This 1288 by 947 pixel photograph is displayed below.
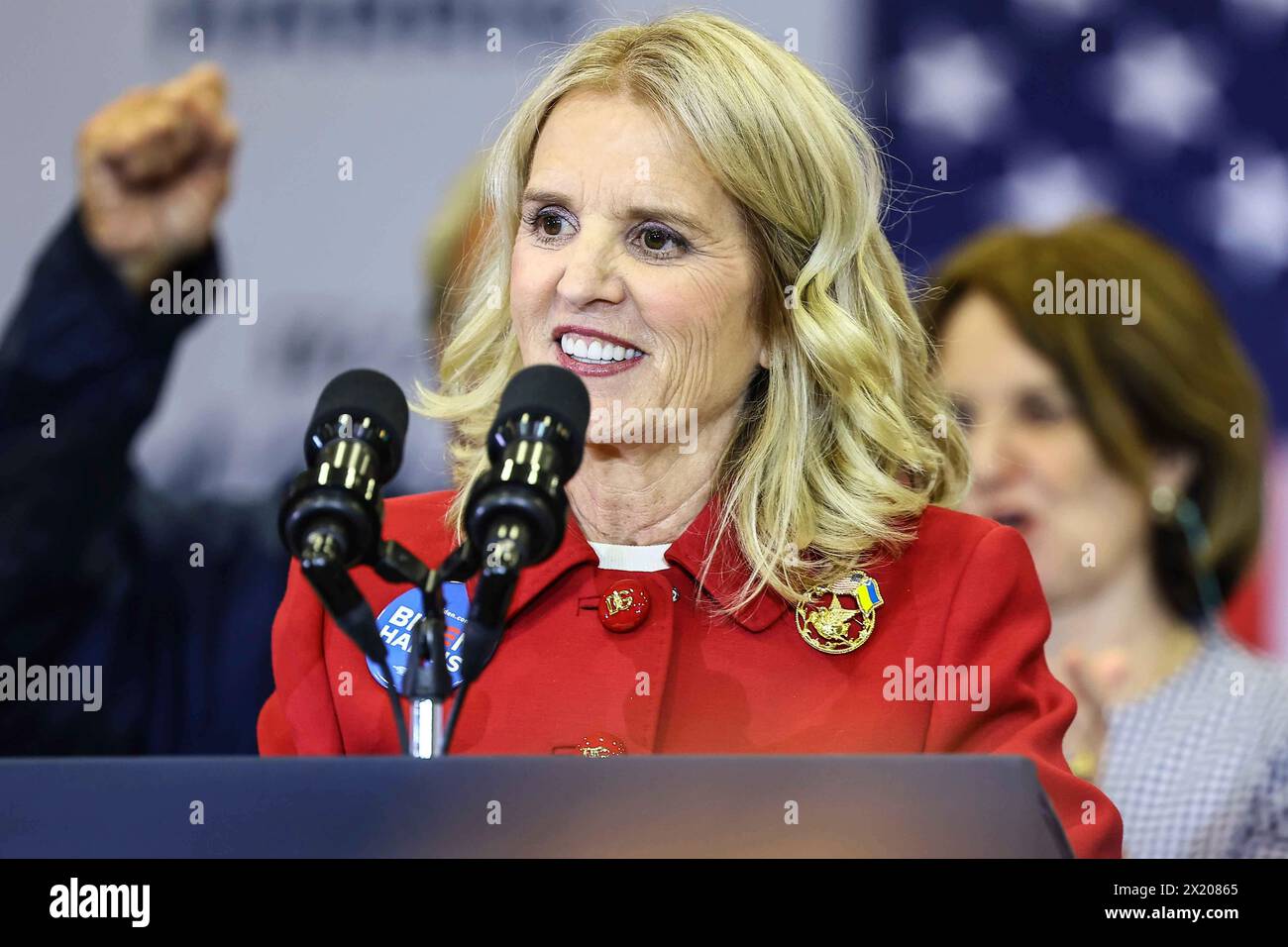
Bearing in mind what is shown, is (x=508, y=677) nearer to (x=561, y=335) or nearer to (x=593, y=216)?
(x=561, y=335)

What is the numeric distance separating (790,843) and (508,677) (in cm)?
82

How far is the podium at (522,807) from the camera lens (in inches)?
49.0

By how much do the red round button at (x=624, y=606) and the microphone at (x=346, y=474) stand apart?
0.62m

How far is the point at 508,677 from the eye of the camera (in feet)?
6.66

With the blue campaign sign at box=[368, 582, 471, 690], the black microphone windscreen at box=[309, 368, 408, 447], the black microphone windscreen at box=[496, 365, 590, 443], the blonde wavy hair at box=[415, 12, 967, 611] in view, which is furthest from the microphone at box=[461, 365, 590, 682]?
the blonde wavy hair at box=[415, 12, 967, 611]

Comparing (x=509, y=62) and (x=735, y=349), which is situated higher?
(x=509, y=62)

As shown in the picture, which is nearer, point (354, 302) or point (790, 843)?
point (790, 843)

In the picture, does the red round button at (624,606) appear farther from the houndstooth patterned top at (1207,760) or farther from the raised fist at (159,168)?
the raised fist at (159,168)

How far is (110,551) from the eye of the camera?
3441 millimetres

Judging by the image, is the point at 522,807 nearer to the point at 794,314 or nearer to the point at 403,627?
the point at 403,627

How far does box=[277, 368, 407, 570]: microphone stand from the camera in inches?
52.8

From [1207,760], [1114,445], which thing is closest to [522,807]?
[1207,760]
